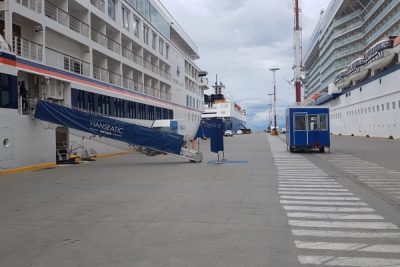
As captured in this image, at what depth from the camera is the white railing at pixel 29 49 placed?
19.8 metres

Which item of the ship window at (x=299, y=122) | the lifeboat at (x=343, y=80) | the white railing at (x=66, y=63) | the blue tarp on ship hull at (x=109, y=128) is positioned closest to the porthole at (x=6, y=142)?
the blue tarp on ship hull at (x=109, y=128)

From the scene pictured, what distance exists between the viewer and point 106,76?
30.3 m

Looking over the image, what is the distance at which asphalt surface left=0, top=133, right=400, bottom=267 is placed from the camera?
17.4ft

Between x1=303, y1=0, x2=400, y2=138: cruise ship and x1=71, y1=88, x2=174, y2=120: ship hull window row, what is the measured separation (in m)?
24.2

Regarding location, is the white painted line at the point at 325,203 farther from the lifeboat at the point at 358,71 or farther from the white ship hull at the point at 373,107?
the lifeboat at the point at 358,71

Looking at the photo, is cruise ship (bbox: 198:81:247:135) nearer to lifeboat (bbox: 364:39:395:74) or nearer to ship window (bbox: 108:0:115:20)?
lifeboat (bbox: 364:39:395:74)

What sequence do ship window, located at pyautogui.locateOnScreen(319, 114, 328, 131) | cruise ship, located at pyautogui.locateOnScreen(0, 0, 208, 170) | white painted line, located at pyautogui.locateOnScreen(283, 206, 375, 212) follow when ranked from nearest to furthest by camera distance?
white painted line, located at pyautogui.locateOnScreen(283, 206, 375, 212), cruise ship, located at pyautogui.locateOnScreen(0, 0, 208, 170), ship window, located at pyautogui.locateOnScreen(319, 114, 328, 131)

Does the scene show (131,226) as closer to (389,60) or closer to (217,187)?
(217,187)

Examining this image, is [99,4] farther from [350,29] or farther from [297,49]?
[350,29]

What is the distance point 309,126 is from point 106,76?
48.7 ft

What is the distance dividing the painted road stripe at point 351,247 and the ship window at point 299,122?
2009cm

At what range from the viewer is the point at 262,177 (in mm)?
14266

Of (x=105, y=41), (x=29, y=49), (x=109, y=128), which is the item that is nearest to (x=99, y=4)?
(x=105, y=41)

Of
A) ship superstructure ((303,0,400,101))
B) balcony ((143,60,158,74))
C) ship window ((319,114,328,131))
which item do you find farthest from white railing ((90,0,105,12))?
ship superstructure ((303,0,400,101))
